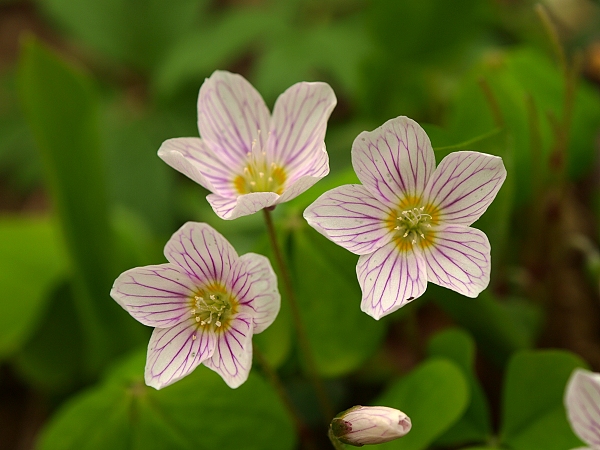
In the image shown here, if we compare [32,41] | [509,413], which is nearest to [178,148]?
[32,41]

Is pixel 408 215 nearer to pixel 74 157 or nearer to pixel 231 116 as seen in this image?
pixel 231 116

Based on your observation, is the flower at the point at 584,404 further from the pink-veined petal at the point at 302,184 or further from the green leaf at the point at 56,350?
the green leaf at the point at 56,350

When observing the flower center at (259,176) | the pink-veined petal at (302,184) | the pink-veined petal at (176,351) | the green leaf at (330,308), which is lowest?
the green leaf at (330,308)

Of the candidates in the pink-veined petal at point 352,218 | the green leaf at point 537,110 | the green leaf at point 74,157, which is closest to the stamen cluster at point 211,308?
the pink-veined petal at point 352,218

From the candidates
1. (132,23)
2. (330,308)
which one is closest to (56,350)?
(330,308)

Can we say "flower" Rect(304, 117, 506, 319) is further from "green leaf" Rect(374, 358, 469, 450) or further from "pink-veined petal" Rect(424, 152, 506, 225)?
"green leaf" Rect(374, 358, 469, 450)

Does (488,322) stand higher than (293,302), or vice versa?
(293,302)

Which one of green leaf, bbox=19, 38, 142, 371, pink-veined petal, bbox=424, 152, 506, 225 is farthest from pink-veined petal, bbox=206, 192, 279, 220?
green leaf, bbox=19, 38, 142, 371

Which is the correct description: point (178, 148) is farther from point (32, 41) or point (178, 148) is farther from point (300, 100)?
point (32, 41)
